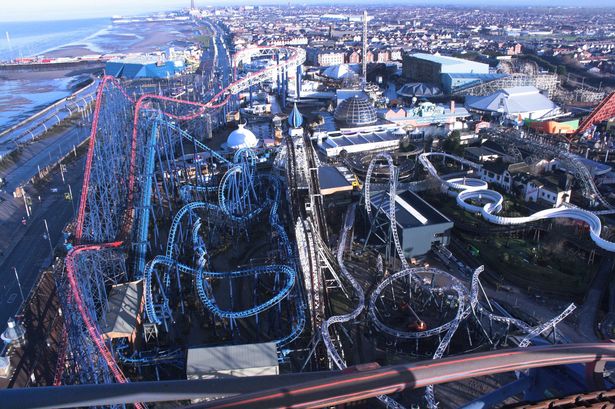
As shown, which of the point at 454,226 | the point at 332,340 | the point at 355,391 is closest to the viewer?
the point at 355,391

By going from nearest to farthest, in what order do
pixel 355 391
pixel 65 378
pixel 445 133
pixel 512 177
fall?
pixel 355 391 < pixel 65 378 < pixel 512 177 < pixel 445 133

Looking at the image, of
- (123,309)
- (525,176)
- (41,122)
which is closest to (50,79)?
(41,122)

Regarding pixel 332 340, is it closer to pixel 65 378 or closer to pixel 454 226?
pixel 65 378

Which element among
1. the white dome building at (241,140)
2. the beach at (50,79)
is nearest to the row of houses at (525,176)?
the white dome building at (241,140)

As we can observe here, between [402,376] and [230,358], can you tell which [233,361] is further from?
[402,376]

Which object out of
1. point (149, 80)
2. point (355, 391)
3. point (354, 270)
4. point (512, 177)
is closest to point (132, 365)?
point (354, 270)

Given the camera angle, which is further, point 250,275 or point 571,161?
point 571,161

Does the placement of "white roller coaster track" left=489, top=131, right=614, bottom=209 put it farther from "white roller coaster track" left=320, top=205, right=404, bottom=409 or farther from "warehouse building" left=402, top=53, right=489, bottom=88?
"warehouse building" left=402, top=53, right=489, bottom=88

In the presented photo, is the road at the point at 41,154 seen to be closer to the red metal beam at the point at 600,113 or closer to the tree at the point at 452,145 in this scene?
the tree at the point at 452,145
